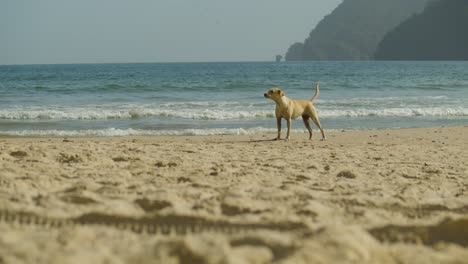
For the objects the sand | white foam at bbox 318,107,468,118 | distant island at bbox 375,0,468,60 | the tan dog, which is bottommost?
white foam at bbox 318,107,468,118

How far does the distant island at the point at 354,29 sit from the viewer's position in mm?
141875

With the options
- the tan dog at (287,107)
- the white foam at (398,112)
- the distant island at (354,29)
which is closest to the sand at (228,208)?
the tan dog at (287,107)

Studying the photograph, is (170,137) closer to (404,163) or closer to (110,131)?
(110,131)

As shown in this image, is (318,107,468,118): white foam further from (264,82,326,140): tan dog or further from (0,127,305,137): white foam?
(264,82,326,140): tan dog

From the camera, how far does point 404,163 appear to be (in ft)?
19.3

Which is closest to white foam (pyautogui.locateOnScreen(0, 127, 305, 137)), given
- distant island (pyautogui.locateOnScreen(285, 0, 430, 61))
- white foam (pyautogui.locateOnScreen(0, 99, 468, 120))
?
white foam (pyautogui.locateOnScreen(0, 99, 468, 120))

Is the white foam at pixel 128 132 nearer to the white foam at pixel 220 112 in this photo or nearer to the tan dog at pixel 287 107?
the tan dog at pixel 287 107

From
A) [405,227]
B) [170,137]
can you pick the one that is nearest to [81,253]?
[405,227]

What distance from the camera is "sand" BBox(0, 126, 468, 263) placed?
2.43 meters

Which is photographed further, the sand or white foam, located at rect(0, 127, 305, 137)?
white foam, located at rect(0, 127, 305, 137)

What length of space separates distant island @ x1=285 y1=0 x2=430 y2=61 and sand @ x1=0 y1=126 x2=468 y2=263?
133417 mm

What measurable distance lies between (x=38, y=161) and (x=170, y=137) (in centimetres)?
458

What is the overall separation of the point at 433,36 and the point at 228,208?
109m

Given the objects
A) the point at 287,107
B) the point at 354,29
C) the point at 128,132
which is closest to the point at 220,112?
the point at 128,132
